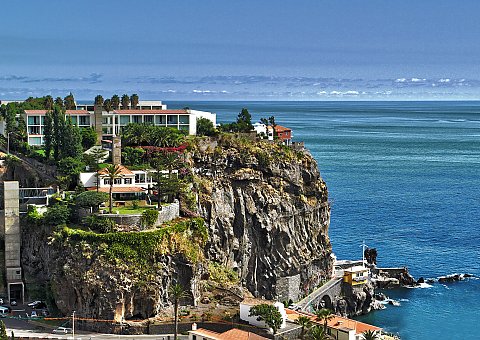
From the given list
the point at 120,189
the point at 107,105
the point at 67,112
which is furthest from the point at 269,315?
the point at 107,105

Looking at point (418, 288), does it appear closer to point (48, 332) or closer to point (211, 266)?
point (211, 266)

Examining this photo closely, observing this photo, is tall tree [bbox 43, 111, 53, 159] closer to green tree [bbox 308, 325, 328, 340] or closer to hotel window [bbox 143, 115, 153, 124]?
hotel window [bbox 143, 115, 153, 124]

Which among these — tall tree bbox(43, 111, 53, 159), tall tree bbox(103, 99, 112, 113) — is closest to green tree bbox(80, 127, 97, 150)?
tall tree bbox(43, 111, 53, 159)

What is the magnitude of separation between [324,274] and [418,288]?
12.8 m

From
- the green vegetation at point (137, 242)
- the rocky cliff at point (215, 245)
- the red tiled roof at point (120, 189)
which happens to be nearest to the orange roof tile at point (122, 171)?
the red tiled roof at point (120, 189)

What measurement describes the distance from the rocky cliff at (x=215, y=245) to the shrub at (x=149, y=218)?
160cm

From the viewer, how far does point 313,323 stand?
7356 centimetres

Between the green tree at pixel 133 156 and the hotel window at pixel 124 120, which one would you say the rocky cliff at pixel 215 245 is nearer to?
the green tree at pixel 133 156

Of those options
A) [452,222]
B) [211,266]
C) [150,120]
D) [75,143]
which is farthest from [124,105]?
[452,222]

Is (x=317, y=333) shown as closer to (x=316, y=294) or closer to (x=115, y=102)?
(x=316, y=294)

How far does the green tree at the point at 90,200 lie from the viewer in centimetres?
7744

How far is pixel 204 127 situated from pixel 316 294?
2578 cm

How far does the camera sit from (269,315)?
2724 inches

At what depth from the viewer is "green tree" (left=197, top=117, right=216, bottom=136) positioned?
105 meters
